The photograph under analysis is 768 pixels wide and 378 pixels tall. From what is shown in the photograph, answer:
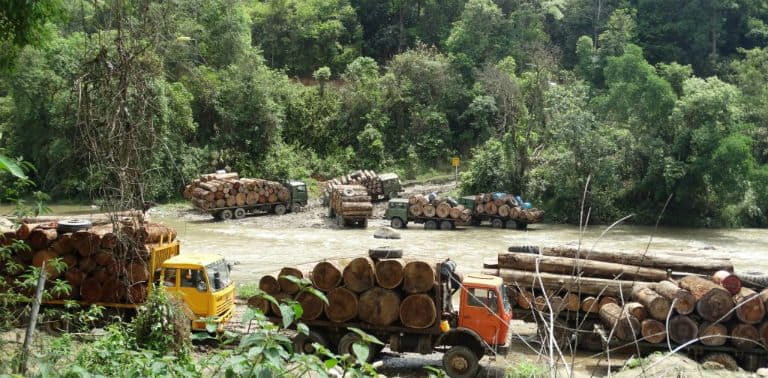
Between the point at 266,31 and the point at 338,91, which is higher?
the point at 266,31

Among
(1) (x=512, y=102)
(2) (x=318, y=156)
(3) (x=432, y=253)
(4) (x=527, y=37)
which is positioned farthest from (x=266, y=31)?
(3) (x=432, y=253)

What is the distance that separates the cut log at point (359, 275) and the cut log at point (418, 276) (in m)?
0.63

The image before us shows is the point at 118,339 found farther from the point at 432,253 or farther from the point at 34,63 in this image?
the point at 34,63

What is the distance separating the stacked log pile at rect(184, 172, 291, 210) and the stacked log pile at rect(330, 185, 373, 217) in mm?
3793

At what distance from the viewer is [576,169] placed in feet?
119

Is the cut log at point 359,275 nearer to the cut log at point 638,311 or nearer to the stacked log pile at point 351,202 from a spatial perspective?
the cut log at point 638,311

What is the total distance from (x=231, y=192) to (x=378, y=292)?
22923 mm

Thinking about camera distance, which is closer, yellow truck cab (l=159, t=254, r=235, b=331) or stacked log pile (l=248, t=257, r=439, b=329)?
stacked log pile (l=248, t=257, r=439, b=329)

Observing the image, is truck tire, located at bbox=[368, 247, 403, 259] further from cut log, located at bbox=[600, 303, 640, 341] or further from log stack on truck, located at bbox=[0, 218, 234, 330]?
cut log, located at bbox=[600, 303, 640, 341]

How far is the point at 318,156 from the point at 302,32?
43.4 feet

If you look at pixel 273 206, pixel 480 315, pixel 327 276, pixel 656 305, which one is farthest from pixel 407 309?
pixel 273 206

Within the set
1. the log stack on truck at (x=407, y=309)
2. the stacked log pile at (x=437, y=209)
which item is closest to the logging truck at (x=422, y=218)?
→ the stacked log pile at (x=437, y=209)

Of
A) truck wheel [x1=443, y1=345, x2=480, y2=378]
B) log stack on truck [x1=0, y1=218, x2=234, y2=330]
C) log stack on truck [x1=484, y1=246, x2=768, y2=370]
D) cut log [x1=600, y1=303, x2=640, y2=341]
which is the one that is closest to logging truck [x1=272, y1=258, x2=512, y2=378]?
truck wheel [x1=443, y1=345, x2=480, y2=378]

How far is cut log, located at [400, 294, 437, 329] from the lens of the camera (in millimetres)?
12898
